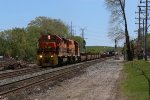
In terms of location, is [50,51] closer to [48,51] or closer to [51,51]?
[51,51]

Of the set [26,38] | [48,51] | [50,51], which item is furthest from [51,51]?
[26,38]

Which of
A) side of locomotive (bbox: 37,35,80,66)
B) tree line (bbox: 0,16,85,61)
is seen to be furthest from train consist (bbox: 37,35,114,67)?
tree line (bbox: 0,16,85,61)

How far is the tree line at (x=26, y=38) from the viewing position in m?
112

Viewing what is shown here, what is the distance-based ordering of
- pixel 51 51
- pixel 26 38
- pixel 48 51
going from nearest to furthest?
1. pixel 51 51
2. pixel 48 51
3. pixel 26 38

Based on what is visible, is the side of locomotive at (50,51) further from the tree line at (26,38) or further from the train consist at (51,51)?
the tree line at (26,38)

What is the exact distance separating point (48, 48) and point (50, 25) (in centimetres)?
9557

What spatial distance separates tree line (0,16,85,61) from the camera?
112188 millimetres

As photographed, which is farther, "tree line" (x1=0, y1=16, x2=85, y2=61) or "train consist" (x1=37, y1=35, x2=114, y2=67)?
"tree line" (x1=0, y1=16, x2=85, y2=61)

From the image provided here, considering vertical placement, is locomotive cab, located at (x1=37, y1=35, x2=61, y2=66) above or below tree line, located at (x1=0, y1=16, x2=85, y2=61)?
below

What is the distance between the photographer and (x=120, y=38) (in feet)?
275

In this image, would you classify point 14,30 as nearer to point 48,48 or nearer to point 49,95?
point 48,48

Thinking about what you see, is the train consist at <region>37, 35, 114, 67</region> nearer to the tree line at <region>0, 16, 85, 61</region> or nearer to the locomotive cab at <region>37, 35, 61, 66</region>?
the locomotive cab at <region>37, 35, 61, 66</region>

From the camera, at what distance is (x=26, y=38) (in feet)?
404

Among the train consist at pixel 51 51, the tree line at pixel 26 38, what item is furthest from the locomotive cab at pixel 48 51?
the tree line at pixel 26 38
